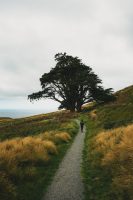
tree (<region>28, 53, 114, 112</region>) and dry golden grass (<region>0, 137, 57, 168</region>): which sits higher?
tree (<region>28, 53, 114, 112</region>)

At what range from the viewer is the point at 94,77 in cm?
6588

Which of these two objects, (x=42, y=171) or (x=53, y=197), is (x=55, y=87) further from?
(x=53, y=197)

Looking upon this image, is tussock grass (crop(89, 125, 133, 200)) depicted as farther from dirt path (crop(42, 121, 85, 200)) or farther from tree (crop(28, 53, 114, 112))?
tree (crop(28, 53, 114, 112))

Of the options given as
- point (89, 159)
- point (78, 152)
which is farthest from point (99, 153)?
point (78, 152)

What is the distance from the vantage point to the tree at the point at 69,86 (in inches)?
2596

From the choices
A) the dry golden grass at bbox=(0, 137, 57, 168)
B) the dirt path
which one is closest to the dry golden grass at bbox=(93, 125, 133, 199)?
the dirt path

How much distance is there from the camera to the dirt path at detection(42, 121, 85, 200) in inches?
463

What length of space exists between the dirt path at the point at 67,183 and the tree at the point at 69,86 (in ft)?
152

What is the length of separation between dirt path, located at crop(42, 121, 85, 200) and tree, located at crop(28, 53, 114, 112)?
152 feet

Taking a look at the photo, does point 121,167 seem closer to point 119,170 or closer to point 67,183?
point 119,170

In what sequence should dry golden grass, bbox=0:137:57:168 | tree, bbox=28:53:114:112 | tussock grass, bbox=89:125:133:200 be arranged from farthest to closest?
tree, bbox=28:53:114:112
dry golden grass, bbox=0:137:57:168
tussock grass, bbox=89:125:133:200

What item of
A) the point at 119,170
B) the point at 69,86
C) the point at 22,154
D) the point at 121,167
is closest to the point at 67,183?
the point at 119,170

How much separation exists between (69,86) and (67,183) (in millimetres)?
52162

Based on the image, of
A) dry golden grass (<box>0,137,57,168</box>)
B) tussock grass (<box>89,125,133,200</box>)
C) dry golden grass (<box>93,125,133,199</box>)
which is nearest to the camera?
tussock grass (<box>89,125,133,200</box>)
